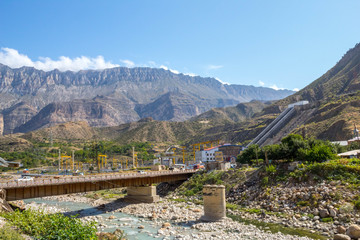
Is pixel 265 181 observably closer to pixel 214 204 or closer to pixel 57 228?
pixel 214 204

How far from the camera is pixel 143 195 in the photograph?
46.7 meters

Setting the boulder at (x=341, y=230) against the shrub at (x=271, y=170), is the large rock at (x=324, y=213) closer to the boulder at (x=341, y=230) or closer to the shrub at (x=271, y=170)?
the boulder at (x=341, y=230)

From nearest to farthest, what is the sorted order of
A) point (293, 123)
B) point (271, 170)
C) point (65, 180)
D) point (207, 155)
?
1. point (65, 180)
2. point (271, 170)
3. point (207, 155)
4. point (293, 123)

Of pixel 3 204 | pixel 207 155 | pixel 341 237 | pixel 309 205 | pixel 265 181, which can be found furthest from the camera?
pixel 207 155

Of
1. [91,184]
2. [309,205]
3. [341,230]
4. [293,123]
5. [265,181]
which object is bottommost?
[341,230]

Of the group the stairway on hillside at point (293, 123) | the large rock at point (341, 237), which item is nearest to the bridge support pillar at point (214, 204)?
the large rock at point (341, 237)

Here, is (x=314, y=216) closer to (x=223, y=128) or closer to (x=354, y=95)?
(x=354, y=95)

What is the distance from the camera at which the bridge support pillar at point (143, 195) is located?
46.1m

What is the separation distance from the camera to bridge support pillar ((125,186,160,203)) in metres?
46.1

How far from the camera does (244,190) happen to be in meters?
41.3

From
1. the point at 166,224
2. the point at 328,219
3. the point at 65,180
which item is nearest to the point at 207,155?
the point at 65,180

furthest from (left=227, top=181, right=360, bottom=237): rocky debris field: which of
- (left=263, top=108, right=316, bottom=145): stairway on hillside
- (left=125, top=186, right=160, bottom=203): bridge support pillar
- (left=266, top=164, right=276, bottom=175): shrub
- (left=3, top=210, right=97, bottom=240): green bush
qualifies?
(left=263, top=108, right=316, bottom=145): stairway on hillside

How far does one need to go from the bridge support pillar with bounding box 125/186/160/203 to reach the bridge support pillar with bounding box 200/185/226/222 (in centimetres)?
1555

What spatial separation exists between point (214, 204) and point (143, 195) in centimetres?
1815
